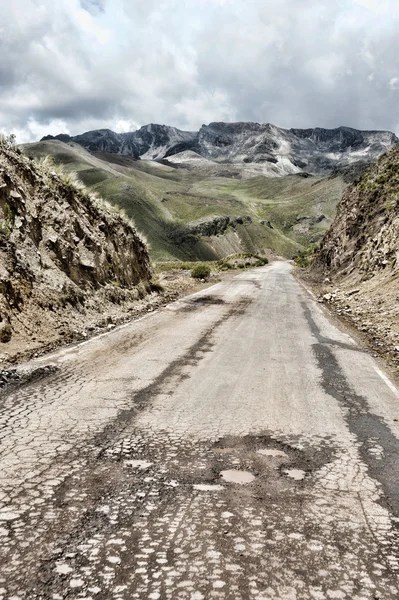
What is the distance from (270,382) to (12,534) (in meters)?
4.71

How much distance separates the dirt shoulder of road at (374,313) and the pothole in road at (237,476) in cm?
481

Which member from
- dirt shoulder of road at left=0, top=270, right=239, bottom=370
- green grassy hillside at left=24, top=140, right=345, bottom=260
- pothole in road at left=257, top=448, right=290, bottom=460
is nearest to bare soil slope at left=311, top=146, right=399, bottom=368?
pothole in road at left=257, top=448, right=290, bottom=460

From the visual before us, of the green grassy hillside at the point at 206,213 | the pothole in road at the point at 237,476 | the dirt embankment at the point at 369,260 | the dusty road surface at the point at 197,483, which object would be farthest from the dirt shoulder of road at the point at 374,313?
the green grassy hillside at the point at 206,213

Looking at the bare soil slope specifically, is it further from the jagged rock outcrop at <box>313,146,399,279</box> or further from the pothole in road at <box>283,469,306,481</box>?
the pothole in road at <box>283,469,306,481</box>

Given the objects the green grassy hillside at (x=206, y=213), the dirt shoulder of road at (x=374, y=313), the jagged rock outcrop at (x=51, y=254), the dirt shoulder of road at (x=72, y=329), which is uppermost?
the green grassy hillside at (x=206, y=213)

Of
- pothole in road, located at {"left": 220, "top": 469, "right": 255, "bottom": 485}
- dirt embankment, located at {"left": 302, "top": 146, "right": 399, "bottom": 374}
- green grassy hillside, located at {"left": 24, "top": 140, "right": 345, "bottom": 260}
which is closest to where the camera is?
pothole in road, located at {"left": 220, "top": 469, "right": 255, "bottom": 485}

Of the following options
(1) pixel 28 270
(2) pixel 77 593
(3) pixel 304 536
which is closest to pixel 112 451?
A: (2) pixel 77 593

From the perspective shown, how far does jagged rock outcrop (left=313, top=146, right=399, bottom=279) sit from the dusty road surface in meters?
13.9

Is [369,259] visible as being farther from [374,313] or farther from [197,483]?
[197,483]

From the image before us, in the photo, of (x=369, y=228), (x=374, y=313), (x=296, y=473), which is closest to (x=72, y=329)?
(x=296, y=473)

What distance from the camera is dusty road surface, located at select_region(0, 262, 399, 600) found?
2670 mm

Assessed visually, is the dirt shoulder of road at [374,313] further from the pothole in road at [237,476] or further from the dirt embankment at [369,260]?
the pothole in road at [237,476]

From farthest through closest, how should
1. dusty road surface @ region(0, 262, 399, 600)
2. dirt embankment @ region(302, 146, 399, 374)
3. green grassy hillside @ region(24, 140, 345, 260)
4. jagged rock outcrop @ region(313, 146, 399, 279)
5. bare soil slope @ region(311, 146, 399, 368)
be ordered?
1. green grassy hillside @ region(24, 140, 345, 260)
2. jagged rock outcrop @ region(313, 146, 399, 279)
3. bare soil slope @ region(311, 146, 399, 368)
4. dirt embankment @ region(302, 146, 399, 374)
5. dusty road surface @ region(0, 262, 399, 600)

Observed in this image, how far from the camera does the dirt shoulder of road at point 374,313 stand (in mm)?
9822
